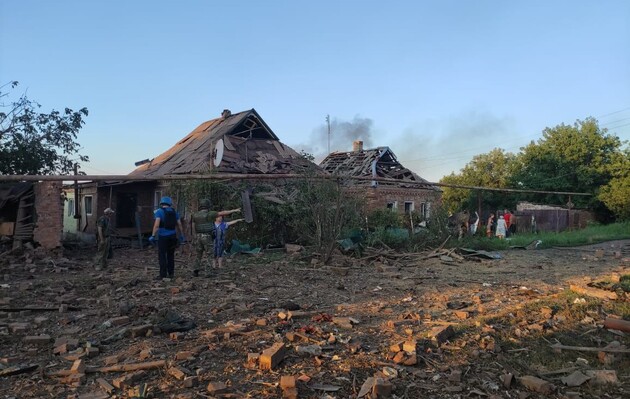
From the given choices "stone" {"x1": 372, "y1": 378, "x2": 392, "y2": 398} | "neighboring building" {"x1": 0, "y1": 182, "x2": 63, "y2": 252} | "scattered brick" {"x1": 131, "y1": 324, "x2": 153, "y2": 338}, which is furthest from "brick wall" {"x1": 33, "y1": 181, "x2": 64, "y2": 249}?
"stone" {"x1": 372, "y1": 378, "x2": 392, "y2": 398}

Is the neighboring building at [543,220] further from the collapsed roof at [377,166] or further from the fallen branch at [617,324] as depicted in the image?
the fallen branch at [617,324]

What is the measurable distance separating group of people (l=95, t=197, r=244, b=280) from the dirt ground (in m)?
0.48

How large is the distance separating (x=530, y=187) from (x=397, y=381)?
32.7 m

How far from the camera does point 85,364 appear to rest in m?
4.12

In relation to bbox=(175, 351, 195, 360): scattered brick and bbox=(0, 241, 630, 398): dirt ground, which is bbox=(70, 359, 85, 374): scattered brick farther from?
bbox=(175, 351, 195, 360): scattered brick

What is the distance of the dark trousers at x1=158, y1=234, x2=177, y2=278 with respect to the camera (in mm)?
8582

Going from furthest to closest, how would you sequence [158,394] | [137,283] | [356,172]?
[356,172], [137,283], [158,394]

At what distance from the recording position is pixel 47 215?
13352 mm

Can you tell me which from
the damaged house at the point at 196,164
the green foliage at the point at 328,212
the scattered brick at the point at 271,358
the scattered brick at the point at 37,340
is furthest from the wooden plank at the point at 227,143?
the scattered brick at the point at 271,358

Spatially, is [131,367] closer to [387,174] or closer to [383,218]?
[383,218]

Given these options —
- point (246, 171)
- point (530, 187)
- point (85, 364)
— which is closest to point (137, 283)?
point (85, 364)

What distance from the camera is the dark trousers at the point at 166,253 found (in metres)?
8.58

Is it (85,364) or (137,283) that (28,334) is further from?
(137,283)

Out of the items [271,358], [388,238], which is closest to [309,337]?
[271,358]
